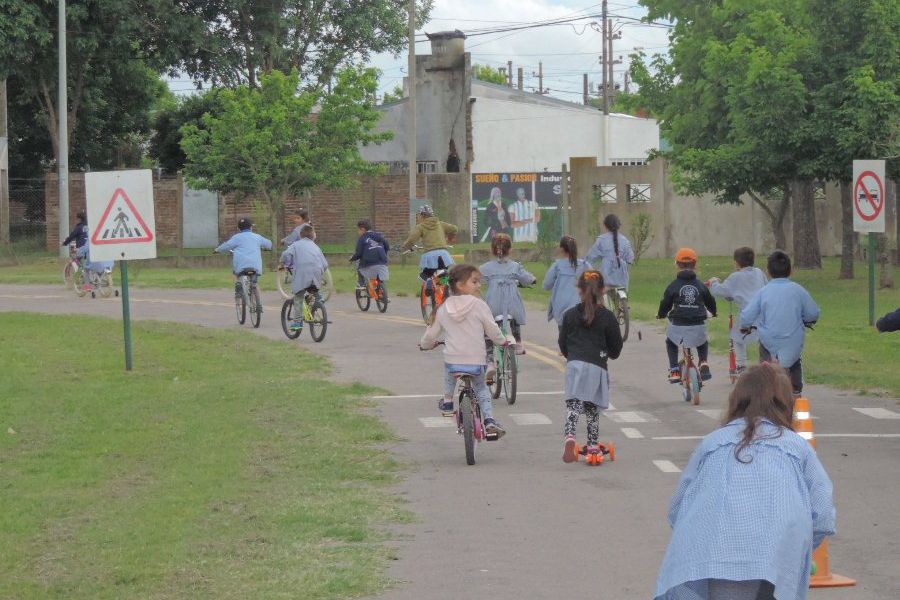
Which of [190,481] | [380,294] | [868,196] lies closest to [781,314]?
[190,481]

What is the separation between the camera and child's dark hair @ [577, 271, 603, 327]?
11.7 metres

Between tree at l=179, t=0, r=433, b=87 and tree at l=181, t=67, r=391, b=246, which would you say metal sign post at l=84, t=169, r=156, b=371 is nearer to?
tree at l=181, t=67, r=391, b=246

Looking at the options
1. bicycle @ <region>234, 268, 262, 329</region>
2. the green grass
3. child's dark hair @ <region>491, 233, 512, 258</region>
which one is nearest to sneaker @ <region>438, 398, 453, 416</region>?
the green grass

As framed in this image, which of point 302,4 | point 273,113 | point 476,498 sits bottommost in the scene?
point 476,498

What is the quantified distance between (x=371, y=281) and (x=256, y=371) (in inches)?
331

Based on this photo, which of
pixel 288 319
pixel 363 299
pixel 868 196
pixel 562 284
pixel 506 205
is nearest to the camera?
pixel 562 284

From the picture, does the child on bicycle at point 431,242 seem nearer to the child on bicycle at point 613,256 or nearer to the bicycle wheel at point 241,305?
the bicycle wheel at point 241,305

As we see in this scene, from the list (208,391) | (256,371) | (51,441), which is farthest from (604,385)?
(256,371)

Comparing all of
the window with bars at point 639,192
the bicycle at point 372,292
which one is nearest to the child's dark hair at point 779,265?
the bicycle at point 372,292

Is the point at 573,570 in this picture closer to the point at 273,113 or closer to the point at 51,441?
the point at 51,441

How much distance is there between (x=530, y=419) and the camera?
1465cm

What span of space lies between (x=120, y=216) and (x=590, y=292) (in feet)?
27.1

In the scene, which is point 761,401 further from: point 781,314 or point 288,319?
point 288,319

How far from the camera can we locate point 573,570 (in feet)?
27.0
